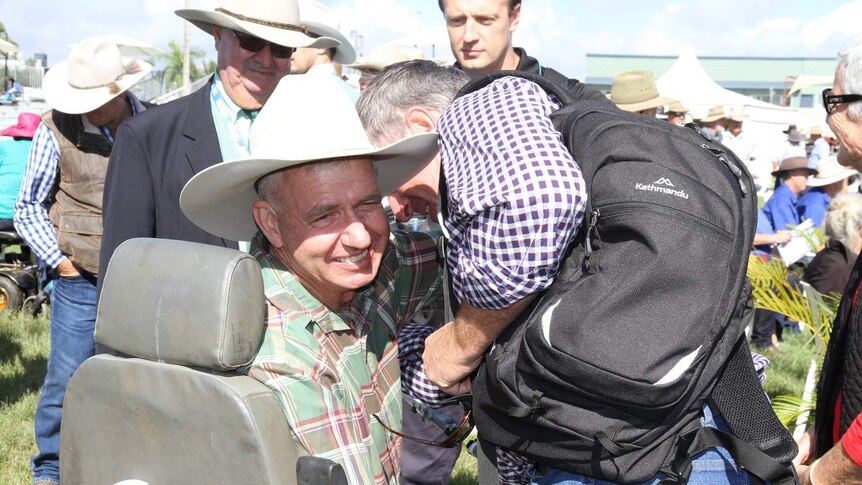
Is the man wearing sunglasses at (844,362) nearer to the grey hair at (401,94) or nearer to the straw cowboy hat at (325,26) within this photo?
the grey hair at (401,94)

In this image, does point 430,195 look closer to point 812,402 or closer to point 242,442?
point 242,442

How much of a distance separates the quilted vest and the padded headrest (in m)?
2.87

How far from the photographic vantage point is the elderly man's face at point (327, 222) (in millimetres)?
2107

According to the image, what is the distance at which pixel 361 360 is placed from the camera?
2209mm

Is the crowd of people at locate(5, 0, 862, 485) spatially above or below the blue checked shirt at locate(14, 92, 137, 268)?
above

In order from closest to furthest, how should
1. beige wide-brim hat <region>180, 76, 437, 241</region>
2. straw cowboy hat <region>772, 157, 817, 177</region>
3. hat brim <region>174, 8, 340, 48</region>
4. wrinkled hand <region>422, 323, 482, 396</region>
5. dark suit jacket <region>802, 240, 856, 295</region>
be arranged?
wrinkled hand <region>422, 323, 482, 396</region> < beige wide-brim hat <region>180, 76, 437, 241</region> < hat brim <region>174, 8, 340, 48</region> < dark suit jacket <region>802, 240, 856, 295</region> < straw cowboy hat <region>772, 157, 817, 177</region>

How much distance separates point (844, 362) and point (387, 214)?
1.49 metres

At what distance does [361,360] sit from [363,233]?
13.7 inches

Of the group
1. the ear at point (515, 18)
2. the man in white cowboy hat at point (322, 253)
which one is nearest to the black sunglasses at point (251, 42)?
the ear at point (515, 18)

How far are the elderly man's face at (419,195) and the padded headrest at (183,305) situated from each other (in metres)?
0.71

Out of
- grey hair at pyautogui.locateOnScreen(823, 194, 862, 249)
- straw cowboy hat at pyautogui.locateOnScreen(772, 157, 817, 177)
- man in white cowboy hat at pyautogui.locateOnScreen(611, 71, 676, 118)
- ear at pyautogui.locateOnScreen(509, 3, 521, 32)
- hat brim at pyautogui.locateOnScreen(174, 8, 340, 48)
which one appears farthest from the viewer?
straw cowboy hat at pyautogui.locateOnScreen(772, 157, 817, 177)

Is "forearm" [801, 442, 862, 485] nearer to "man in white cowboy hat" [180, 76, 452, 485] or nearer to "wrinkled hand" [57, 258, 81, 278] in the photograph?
"man in white cowboy hat" [180, 76, 452, 485]

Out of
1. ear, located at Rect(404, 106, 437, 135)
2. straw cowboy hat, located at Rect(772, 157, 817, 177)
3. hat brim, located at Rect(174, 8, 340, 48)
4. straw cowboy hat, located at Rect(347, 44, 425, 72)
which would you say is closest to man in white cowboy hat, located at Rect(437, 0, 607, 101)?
hat brim, located at Rect(174, 8, 340, 48)

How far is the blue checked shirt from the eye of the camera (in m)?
4.68
